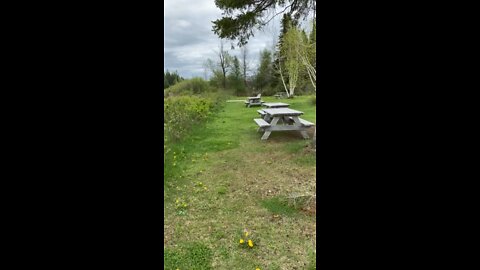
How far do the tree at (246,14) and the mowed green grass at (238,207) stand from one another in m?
1.82

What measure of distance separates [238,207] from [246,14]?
2.73m

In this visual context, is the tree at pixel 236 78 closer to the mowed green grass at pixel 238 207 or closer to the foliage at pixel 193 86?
the foliage at pixel 193 86

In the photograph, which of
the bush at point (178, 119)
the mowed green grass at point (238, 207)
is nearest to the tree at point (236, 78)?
the bush at point (178, 119)

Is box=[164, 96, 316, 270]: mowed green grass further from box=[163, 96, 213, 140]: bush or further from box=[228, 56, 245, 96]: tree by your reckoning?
box=[228, 56, 245, 96]: tree

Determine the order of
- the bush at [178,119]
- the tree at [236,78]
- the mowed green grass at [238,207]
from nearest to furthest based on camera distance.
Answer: the mowed green grass at [238,207] < the bush at [178,119] < the tree at [236,78]

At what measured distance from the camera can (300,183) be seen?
138 inches

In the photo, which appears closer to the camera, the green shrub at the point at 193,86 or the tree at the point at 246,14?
the tree at the point at 246,14

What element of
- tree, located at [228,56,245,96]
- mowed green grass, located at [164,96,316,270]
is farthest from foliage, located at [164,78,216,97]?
mowed green grass, located at [164,96,316,270]

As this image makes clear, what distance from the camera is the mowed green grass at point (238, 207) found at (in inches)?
79.5

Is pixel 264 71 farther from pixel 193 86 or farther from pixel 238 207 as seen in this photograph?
pixel 238 207
